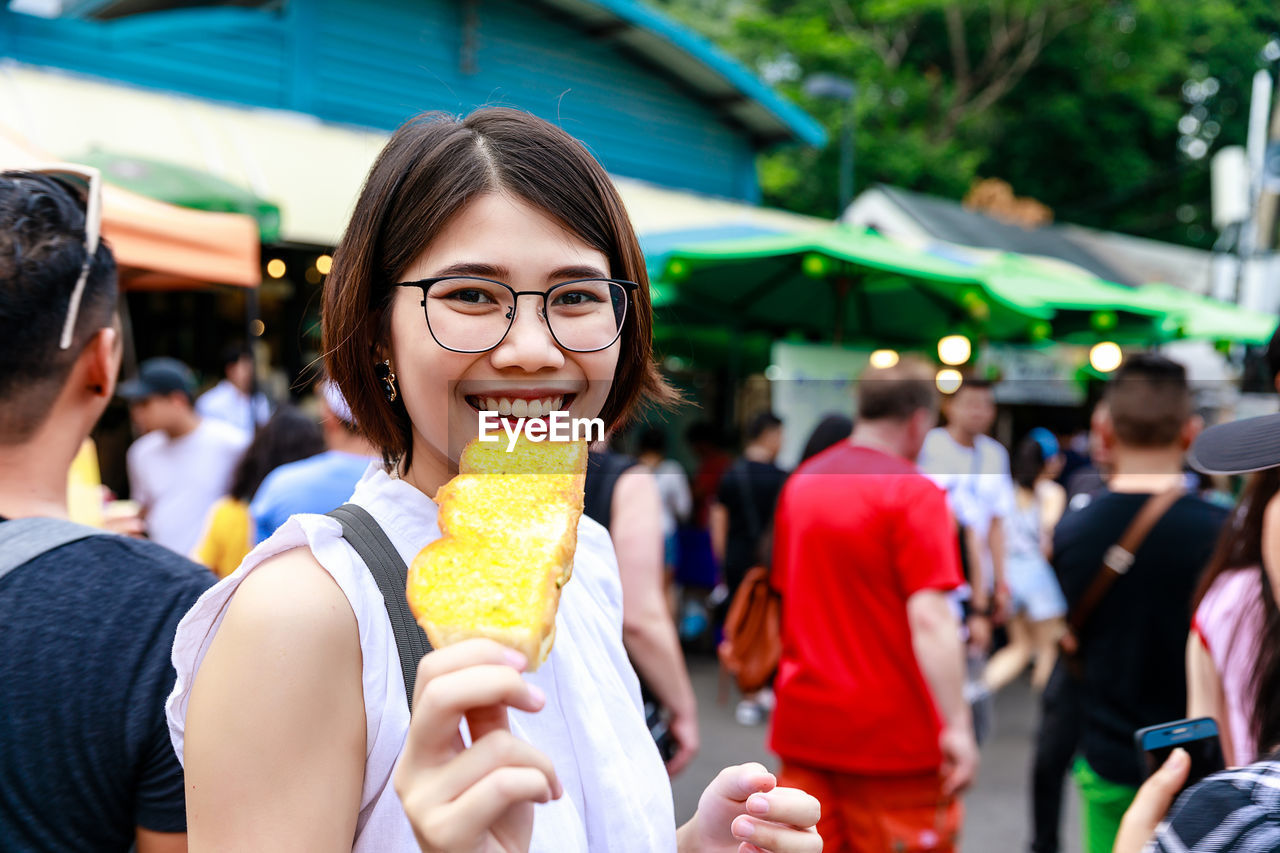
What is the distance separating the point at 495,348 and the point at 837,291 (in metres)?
5.02

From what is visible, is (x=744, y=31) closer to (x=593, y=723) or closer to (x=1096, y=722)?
(x=1096, y=722)

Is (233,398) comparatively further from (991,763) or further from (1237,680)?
(1237,680)

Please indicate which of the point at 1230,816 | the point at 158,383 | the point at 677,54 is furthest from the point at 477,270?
the point at 677,54

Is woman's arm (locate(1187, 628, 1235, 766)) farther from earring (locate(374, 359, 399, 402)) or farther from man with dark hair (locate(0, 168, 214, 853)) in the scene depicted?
man with dark hair (locate(0, 168, 214, 853))

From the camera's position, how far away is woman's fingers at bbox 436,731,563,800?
2.34ft

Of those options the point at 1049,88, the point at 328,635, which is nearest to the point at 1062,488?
the point at 328,635

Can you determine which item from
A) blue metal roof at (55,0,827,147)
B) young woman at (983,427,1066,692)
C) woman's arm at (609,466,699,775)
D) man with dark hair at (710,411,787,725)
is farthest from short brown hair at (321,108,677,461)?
blue metal roof at (55,0,827,147)

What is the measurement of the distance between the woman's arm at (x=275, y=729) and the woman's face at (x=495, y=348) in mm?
243

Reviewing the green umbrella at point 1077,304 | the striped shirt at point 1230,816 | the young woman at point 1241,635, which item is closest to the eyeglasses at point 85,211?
the striped shirt at point 1230,816

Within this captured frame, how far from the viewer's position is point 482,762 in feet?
2.34

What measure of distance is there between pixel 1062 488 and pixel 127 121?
8.42m

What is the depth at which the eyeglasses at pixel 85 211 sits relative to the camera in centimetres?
153

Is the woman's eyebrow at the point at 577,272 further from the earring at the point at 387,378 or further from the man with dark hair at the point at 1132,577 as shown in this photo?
the man with dark hair at the point at 1132,577

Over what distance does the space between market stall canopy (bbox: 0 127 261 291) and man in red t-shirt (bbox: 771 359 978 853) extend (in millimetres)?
2770
